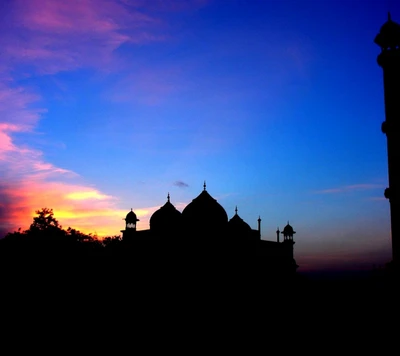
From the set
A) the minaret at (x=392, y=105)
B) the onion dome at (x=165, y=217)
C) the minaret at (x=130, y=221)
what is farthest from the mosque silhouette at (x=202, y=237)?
the minaret at (x=392, y=105)

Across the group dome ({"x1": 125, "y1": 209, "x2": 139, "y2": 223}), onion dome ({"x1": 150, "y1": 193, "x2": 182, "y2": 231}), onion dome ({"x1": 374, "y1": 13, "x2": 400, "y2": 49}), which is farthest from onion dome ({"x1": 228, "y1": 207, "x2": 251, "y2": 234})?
onion dome ({"x1": 374, "y1": 13, "x2": 400, "y2": 49})

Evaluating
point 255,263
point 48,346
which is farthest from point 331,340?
point 255,263

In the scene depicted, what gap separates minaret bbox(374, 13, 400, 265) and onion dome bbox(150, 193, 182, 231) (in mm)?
25420

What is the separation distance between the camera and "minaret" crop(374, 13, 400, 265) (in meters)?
14.9

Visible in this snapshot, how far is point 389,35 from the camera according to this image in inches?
620

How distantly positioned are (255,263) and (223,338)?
58.6ft

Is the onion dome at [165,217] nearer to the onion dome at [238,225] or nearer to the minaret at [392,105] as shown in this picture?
the onion dome at [238,225]

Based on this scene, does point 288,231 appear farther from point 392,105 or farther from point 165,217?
point 392,105

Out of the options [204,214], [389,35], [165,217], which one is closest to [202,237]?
[204,214]

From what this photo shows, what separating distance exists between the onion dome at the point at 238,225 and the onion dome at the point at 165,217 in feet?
18.4

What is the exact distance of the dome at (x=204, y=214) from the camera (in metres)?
34.4

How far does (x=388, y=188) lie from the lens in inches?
607

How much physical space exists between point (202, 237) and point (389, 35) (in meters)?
22.8

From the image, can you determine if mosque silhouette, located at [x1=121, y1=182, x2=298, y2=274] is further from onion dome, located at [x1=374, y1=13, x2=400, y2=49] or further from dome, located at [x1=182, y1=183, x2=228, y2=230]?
onion dome, located at [x1=374, y1=13, x2=400, y2=49]
